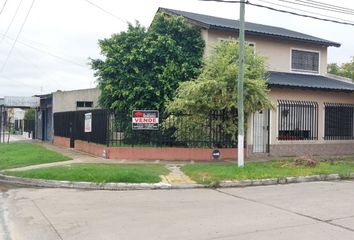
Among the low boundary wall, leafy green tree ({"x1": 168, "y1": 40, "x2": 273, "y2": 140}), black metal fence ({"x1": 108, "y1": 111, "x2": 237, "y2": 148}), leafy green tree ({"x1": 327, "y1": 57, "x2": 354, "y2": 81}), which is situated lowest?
the low boundary wall

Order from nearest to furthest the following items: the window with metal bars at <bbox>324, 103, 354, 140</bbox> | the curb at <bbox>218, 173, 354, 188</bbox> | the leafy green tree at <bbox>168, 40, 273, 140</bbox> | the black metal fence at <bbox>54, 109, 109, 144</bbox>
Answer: the curb at <bbox>218, 173, 354, 188</bbox> < the leafy green tree at <bbox>168, 40, 273, 140</bbox> < the black metal fence at <bbox>54, 109, 109, 144</bbox> < the window with metal bars at <bbox>324, 103, 354, 140</bbox>

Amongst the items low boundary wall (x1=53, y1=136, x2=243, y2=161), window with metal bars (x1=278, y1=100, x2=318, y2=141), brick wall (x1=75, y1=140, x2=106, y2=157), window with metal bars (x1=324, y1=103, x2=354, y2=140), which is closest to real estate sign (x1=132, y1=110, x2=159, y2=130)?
low boundary wall (x1=53, y1=136, x2=243, y2=161)

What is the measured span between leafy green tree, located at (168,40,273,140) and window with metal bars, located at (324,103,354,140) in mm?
5725

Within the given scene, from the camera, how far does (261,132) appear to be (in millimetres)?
20562

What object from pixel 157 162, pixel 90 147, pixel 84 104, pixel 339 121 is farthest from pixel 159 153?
pixel 84 104

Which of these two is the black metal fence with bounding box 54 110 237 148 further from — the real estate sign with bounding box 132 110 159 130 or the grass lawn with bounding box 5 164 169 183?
the grass lawn with bounding box 5 164 169 183

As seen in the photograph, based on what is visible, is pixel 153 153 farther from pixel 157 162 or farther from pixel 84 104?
pixel 84 104

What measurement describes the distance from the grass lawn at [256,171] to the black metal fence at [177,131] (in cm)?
276

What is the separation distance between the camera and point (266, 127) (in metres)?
20.5

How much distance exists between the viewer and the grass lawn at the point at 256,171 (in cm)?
1337

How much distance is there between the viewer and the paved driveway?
23.6 feet

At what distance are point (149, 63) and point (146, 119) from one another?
482 cm

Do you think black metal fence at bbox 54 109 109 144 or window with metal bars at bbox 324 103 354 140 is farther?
window with metal bars at bbox 324 103 354 140

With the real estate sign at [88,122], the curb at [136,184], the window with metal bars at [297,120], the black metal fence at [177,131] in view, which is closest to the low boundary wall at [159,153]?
the black metal fence at [177,131]
